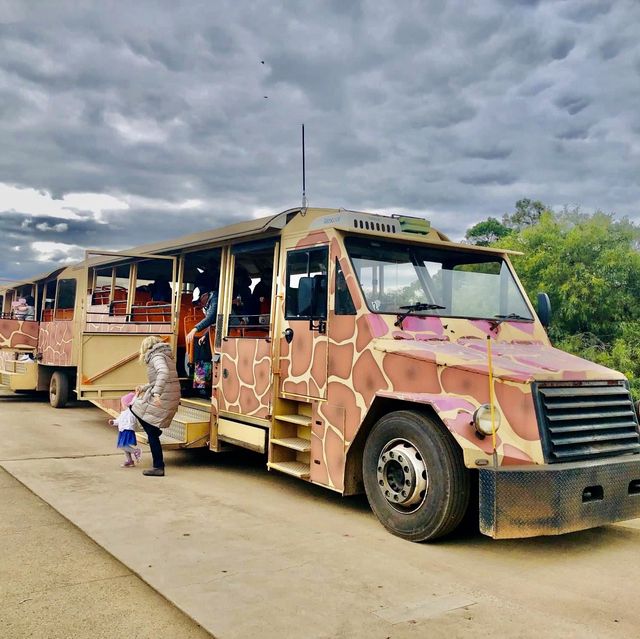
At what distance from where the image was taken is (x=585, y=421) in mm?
4898

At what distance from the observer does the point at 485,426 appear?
15.2 ft

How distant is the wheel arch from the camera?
18.1 feet

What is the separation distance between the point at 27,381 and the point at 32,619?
11.5m

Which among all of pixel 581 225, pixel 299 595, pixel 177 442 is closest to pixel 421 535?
pixel 299 595

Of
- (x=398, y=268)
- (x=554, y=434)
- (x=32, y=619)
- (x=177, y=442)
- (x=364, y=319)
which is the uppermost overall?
(x=398, y=268)

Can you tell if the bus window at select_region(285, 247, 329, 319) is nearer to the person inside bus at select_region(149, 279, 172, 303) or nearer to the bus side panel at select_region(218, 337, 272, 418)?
the bus side panel at select_region(218, 337, 272, 418)

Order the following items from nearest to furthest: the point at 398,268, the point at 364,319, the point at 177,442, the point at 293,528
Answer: the point at 293,528
the point at 364,319
the point at 398,268
the point at 177,442

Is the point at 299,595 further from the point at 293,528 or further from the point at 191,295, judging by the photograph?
the point at 191,295

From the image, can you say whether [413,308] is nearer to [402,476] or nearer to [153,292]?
[402,476]

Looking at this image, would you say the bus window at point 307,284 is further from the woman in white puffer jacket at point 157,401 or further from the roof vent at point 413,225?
the woman in white puffer jacket at point 157,401

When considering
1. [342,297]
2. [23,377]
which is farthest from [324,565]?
[23,377]

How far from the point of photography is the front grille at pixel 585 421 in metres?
4.65

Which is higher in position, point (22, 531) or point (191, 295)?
point (191, 295)

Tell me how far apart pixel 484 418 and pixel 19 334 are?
12.6m
